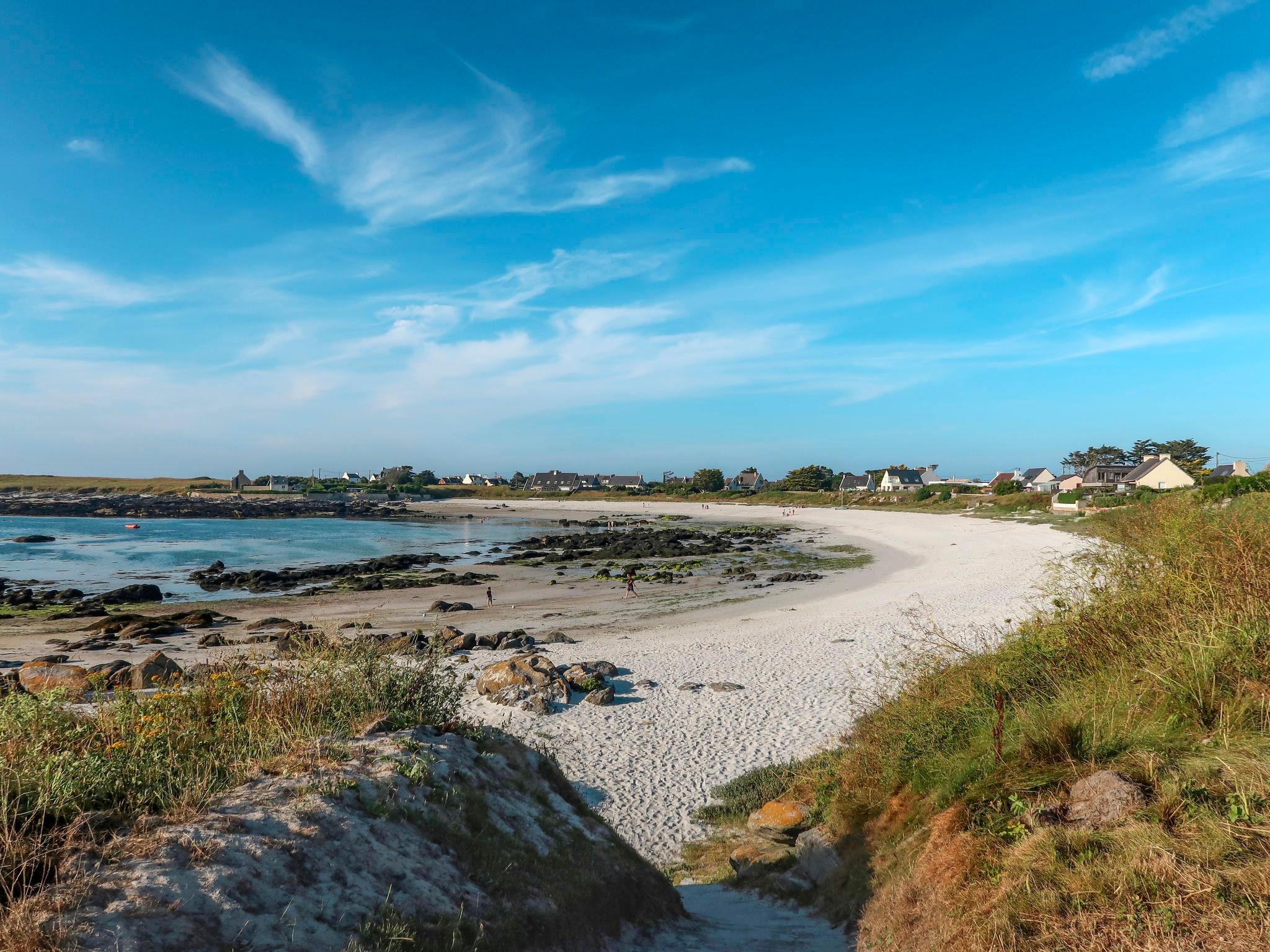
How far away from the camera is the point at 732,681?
1596 centimetres

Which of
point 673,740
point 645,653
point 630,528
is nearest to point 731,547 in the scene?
point 630,528

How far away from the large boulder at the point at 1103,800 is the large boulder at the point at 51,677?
14277 mm

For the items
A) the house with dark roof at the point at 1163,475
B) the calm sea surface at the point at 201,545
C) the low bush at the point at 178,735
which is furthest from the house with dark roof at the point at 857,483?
the low bush at the point at 178,735

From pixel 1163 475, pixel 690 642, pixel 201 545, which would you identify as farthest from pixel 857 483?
pixel 690 642

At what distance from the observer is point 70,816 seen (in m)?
3.40

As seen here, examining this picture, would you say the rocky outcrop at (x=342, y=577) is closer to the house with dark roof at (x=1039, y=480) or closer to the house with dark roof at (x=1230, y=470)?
the house with dark roof at (x=1230, y=470)

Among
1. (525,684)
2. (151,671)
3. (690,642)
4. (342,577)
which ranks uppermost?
(151,671)

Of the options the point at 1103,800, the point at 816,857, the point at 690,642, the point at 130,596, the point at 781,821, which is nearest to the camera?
the point at 1103,800

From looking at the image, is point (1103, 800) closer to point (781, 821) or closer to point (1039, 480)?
point (781, 821)

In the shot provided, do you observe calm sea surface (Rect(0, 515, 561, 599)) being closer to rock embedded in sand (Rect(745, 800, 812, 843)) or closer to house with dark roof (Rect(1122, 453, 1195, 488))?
rock embedded in sand (Rect(745, 800, 812, 843))

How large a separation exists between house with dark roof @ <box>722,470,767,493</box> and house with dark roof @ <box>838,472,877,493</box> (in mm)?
17011

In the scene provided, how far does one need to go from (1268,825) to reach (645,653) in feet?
51.1

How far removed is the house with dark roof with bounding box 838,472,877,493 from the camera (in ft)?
358

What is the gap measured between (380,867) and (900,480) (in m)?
112
